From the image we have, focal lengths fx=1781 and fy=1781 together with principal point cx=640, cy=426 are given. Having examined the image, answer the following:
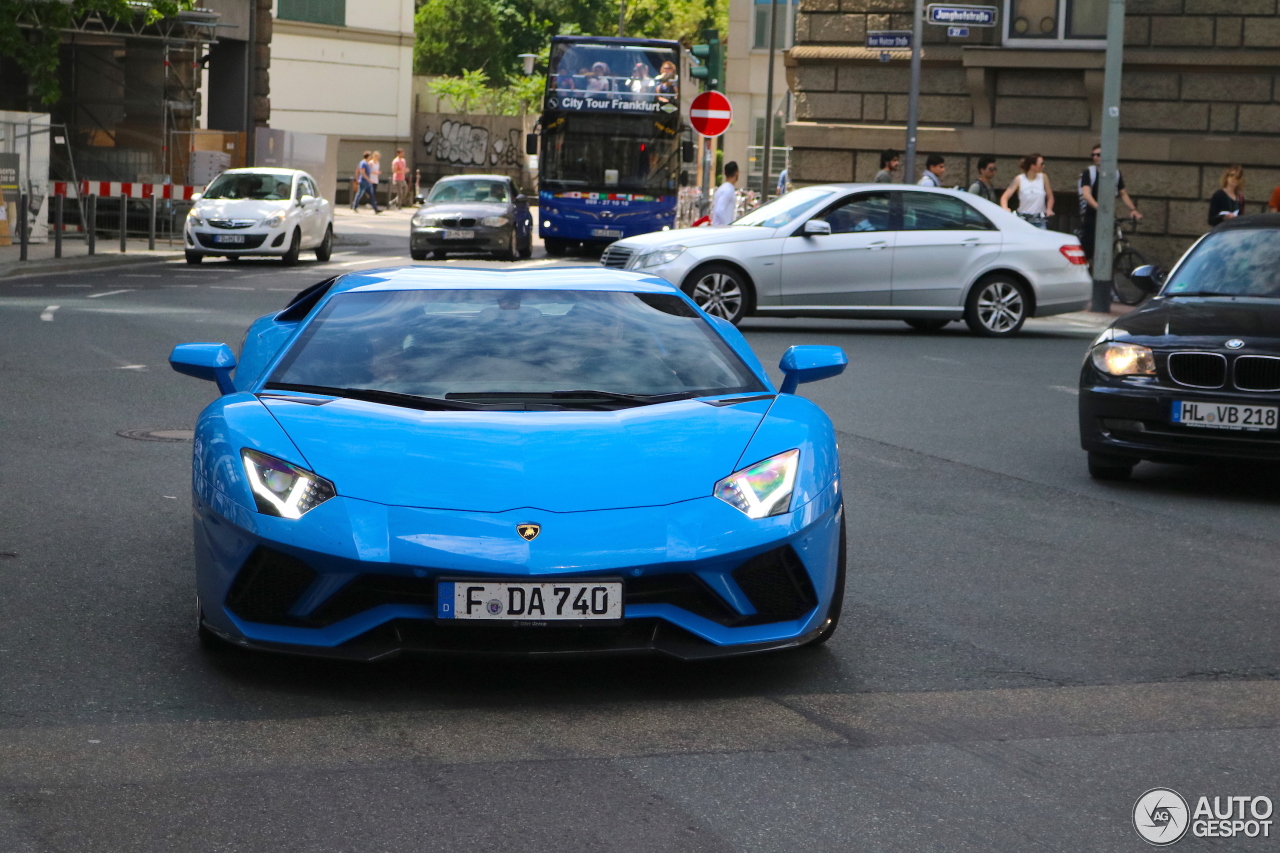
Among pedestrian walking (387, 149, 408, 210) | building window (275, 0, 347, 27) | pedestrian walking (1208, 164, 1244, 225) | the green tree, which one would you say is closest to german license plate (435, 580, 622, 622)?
pedestrian walking (1208, 164, 1244, 225)

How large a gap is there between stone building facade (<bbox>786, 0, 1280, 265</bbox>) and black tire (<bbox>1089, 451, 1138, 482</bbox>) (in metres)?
17.3

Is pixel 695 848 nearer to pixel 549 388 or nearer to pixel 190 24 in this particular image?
pixel 549 388

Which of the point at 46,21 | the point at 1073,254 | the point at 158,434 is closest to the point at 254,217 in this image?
the point at 46,21

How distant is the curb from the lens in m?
23.6

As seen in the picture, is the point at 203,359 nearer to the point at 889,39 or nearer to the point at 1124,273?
the point at 1124,273

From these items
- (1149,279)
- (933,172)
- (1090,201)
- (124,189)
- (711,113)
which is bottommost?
(1149,279)

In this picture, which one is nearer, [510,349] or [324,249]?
[510,349]

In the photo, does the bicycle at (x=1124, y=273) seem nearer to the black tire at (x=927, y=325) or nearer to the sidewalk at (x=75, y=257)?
the black tire at (x=927, y=325)

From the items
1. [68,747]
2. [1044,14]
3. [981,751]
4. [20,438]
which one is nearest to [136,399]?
[20,438]

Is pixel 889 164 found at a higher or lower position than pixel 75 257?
higher

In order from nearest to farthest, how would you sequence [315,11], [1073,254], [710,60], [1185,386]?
[1185,386], [1073,254], [710,60], [315,11]

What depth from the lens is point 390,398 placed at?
5375 millimetres

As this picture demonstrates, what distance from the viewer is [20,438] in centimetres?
967

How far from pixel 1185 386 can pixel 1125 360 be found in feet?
1.13
